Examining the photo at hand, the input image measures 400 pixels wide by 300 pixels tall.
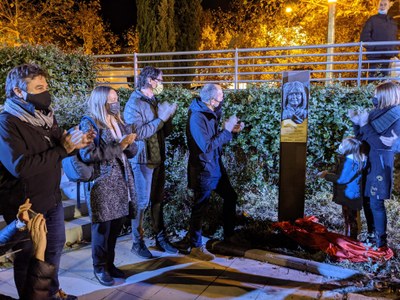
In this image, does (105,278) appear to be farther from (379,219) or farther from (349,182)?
(379,219)

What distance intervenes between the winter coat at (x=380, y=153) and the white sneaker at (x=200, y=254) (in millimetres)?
1914

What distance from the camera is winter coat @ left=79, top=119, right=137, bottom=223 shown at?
3.38m

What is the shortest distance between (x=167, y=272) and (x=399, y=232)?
300 cm

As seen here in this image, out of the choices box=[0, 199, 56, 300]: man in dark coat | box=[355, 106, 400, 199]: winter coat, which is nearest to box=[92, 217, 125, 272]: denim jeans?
box=[0, 199, 56, 300]: man in dark coat

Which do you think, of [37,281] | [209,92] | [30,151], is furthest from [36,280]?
[209,92]

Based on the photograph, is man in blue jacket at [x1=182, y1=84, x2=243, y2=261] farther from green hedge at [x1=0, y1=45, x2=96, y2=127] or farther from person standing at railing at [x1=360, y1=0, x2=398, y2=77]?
person standing at railing at [x1=360, y1=0, x2=398, y2=77]

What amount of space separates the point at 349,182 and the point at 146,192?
231cm

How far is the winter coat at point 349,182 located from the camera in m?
4.15

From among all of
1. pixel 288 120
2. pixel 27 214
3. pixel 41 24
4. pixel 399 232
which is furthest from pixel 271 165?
pixel 41 24

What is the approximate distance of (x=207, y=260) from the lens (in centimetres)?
432

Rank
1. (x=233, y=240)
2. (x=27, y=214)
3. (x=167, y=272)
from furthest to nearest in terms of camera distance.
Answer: (x=233, y=240) → (x=167, y=272) → (x=27, y=214)

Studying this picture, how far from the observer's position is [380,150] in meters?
4.07

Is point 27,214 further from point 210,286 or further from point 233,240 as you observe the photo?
point 233,240

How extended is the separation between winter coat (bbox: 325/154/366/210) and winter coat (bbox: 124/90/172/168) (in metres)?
2.04
